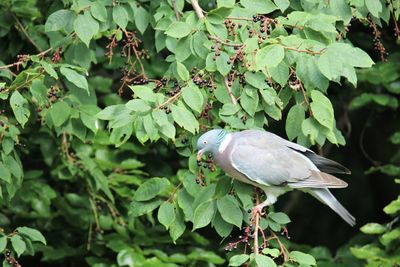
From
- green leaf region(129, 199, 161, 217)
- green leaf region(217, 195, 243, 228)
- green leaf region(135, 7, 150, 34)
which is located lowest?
green leaf region(129, 199, 161, 217)

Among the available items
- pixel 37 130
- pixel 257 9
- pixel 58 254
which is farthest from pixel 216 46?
pixel 58 254

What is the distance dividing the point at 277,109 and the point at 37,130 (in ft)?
6.38

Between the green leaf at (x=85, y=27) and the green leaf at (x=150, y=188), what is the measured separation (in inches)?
28.1

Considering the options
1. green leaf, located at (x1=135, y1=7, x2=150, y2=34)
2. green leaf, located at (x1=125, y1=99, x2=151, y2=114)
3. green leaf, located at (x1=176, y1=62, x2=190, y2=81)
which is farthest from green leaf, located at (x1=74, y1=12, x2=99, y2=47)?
green leaf, located at (x1=125, y1=99, x2=151, y2=114)

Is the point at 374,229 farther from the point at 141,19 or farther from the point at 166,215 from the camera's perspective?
the point at 141,19

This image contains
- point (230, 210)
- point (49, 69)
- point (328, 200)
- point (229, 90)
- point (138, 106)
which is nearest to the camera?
point (138, 106)

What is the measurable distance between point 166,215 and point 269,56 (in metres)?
0.91

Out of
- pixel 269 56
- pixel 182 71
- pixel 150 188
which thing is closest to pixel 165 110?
pixel 182 71

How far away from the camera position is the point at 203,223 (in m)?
4.12

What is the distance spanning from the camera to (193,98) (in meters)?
3.99

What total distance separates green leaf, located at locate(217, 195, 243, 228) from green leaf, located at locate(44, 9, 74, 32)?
4.11 feet

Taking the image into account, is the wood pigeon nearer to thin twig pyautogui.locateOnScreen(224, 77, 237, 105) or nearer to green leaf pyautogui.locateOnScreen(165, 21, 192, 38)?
thin twig pyautogui.locateOnScreen(224, 77, 237, 105)

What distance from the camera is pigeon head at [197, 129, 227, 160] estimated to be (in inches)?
164

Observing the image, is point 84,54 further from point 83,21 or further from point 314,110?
point 314,110
